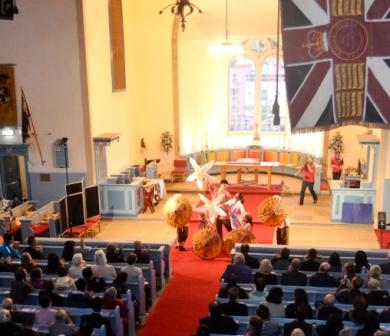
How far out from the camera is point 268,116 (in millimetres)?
21547

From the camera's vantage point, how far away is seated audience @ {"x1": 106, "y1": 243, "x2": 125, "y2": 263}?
931 cm

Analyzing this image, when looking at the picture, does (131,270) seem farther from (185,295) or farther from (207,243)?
(207,243)

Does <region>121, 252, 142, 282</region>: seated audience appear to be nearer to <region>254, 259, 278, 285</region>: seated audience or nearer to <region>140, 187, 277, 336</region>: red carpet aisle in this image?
<region>140, 187, 277, 336</region>: red carpet aisle

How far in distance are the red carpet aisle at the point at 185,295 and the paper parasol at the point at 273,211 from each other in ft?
4.37

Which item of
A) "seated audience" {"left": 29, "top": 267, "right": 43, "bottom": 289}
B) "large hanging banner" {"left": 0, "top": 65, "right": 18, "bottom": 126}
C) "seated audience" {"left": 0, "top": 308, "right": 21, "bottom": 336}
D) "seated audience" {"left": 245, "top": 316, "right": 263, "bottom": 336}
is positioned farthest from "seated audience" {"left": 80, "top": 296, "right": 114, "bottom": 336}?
"large hanging banner" {"left": 0, "top": 65, "right": 18, "bottom": 126}

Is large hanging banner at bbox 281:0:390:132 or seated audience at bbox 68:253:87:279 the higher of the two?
large hanging banner at bbox 281:0:390:132

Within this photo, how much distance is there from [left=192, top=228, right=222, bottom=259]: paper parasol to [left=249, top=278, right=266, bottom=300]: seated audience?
357 centimetres

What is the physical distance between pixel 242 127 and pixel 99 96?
840 cm

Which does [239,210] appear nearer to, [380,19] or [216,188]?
[216,188]

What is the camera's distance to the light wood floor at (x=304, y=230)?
42.3ft

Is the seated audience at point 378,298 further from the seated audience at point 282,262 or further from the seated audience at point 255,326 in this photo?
the seated audience at point 255,326

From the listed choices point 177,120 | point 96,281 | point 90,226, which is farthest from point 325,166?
point 96,281

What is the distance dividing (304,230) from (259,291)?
646 centimetres

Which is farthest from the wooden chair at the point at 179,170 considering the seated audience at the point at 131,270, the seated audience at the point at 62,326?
the seated audience at the point at 62,326
